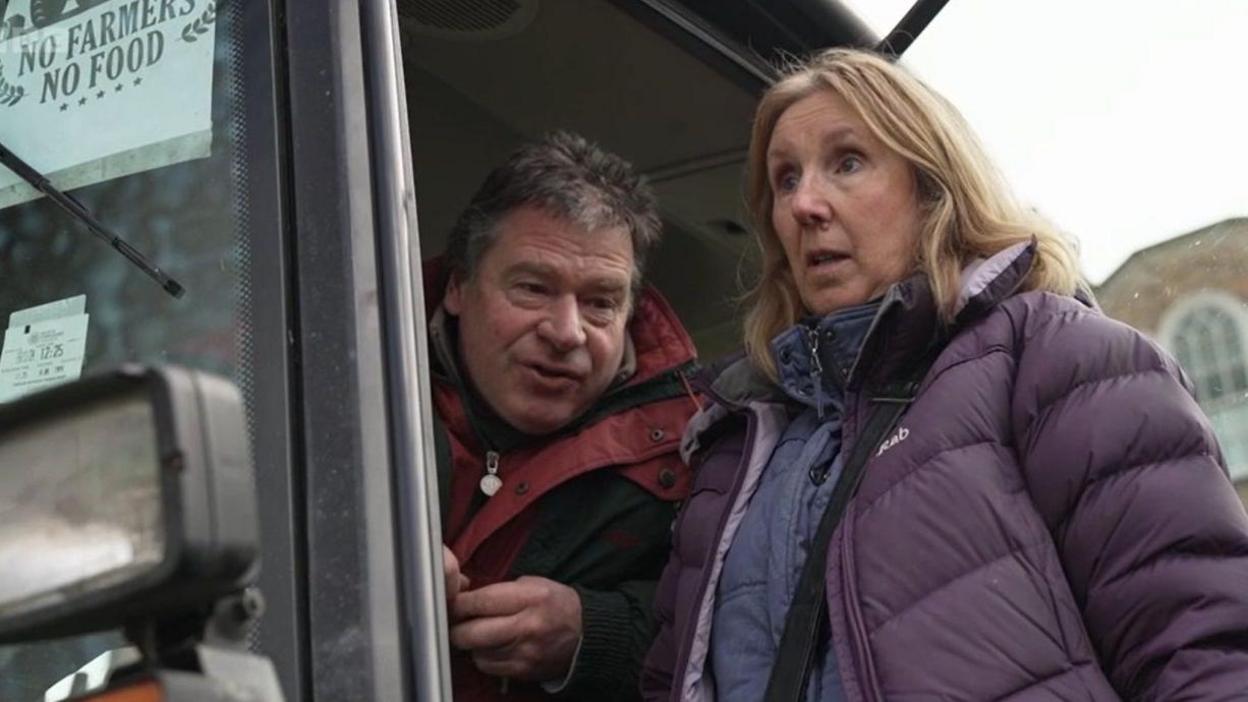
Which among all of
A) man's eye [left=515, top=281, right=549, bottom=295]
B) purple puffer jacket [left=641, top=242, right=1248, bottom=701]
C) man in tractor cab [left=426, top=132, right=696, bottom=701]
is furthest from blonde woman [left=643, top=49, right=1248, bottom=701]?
man's eye [left=515, top=281, right=549, bottom=295]

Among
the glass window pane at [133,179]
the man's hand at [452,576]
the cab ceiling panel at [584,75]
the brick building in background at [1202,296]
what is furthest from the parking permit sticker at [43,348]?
the brick building in background at [1202,296]

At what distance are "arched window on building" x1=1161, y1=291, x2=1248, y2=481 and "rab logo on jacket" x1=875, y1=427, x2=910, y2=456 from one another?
2.03 ft

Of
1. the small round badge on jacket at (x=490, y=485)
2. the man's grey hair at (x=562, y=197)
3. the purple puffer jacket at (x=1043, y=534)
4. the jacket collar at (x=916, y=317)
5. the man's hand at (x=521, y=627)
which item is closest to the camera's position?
the purple puffer jacket at (x=1043, y=534)

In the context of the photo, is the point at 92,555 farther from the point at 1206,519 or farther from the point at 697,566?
the point at 697,566

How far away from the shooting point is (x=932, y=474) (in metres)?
1.73

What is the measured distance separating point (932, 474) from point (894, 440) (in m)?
0.09

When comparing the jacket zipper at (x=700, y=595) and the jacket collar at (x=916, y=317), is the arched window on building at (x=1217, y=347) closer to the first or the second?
the jacket collar at (x=916, y=317)

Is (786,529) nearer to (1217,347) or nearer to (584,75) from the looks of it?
(1217,347)

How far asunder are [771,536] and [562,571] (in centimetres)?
45

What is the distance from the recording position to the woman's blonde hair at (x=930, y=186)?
6.78 ft

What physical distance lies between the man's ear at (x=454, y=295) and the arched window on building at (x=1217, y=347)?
105 centimetres

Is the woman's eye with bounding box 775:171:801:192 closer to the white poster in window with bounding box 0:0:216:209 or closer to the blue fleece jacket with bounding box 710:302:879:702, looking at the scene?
the blue fleece jacket with bounding box 710:302:879:702

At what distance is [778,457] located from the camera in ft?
6.66

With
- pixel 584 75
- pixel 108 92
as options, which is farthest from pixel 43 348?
pixel 584 75
